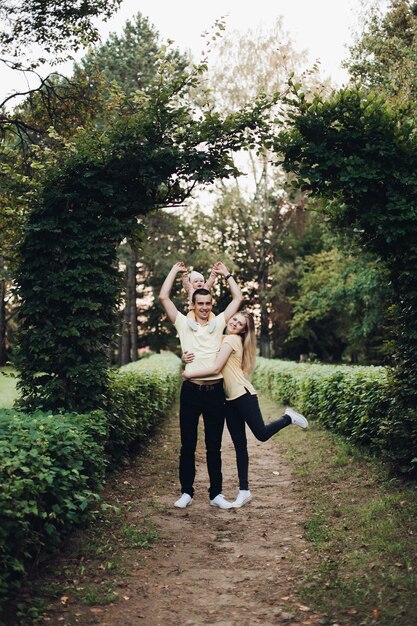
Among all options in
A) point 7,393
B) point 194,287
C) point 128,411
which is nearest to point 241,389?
point 194,287

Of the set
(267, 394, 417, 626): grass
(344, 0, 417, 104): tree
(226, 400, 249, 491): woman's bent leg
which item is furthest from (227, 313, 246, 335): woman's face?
(344, 0, 417, 104): tree

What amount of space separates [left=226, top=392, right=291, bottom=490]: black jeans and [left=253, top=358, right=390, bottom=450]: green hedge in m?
1.68

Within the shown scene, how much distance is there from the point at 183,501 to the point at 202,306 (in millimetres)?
2164

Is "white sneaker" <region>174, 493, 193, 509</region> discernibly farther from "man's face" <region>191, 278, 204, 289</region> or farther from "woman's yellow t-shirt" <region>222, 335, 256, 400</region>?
"man's face" <region>191, 278, 204, 289</region>

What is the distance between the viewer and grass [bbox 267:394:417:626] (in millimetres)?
4184

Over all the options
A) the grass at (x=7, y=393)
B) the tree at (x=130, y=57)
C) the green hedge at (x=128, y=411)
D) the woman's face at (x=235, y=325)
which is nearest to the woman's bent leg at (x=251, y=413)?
the woman's face at (x=235, y=325)

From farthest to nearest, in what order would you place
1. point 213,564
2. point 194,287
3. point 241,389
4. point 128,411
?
point 128,411 < point 194,287 < point 241,389 < point 213,564

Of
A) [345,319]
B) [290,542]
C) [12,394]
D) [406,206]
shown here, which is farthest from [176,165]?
[345,319]

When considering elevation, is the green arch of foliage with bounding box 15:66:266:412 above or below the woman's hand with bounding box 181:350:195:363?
above

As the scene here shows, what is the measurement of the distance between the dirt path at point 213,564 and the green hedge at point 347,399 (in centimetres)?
134

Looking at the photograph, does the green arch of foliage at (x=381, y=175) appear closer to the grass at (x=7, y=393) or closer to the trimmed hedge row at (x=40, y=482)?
the trimmed hedge row at (x=40, y=482)

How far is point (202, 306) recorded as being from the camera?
664 cm

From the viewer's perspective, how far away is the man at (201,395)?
6531 millimetres

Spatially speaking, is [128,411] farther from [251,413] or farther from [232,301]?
[232,301]
